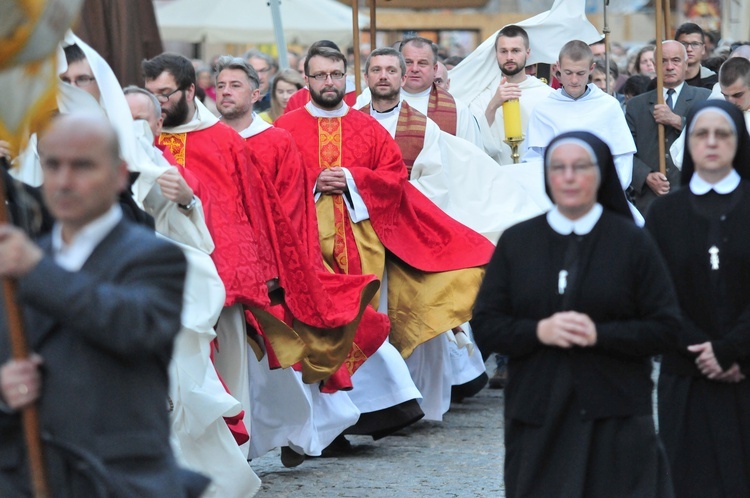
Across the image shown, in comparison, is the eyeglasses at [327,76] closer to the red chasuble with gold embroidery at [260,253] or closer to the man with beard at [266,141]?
the man with beard at [266,141]

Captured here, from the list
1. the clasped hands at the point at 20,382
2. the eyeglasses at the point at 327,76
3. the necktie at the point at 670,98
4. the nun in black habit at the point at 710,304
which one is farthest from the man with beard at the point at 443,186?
the clasped hands at the point at 20,382

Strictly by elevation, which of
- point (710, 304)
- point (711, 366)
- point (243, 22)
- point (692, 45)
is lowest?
point (711, 366)

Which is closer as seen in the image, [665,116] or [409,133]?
[409,133]

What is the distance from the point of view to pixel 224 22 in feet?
63.2

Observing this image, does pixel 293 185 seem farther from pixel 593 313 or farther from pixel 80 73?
pixel 593 313

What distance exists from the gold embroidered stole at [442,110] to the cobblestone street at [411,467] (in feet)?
6.35

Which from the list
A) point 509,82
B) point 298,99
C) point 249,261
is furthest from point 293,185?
point 509,82

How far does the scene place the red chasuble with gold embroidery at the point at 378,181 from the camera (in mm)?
8555

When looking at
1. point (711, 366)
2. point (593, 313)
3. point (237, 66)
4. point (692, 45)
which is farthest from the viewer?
point (692, 45)

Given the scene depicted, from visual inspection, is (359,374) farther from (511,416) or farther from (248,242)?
(511,416)

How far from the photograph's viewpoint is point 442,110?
1010 cm

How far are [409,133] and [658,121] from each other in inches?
79.9

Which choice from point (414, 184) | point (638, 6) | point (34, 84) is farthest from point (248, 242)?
point (638, 6)

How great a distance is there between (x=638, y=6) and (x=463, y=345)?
22061 mm
